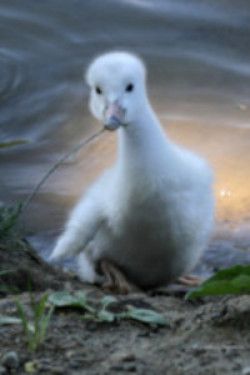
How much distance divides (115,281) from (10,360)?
6.88 feet

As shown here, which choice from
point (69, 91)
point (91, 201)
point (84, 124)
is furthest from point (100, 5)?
point (91, 201)

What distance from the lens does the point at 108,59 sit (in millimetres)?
4527

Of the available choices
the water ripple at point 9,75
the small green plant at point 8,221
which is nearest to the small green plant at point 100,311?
the small green plant at point 8,221

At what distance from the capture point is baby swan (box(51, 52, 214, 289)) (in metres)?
4.46

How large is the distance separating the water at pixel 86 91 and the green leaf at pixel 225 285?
2.64 metres

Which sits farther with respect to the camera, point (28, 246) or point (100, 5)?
point (100, 5)

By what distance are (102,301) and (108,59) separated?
1587 millimetres

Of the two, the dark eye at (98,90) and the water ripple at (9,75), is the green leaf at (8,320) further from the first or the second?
the water ripple at (9,75)

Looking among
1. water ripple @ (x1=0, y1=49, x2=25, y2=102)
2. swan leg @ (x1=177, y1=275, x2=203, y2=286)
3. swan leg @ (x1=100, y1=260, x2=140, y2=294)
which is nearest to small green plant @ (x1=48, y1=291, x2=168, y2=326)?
swan leg @ (x1=100, y1=260, x2=140, y2=294)

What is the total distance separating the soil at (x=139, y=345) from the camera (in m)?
2.57

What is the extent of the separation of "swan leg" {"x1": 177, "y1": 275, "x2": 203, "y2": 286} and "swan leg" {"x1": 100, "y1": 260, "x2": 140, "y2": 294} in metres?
0.28

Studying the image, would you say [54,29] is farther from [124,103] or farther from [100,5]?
[124,103]

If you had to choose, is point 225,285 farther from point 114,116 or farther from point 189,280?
point 189,280

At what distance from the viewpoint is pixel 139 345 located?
2.79 meters
